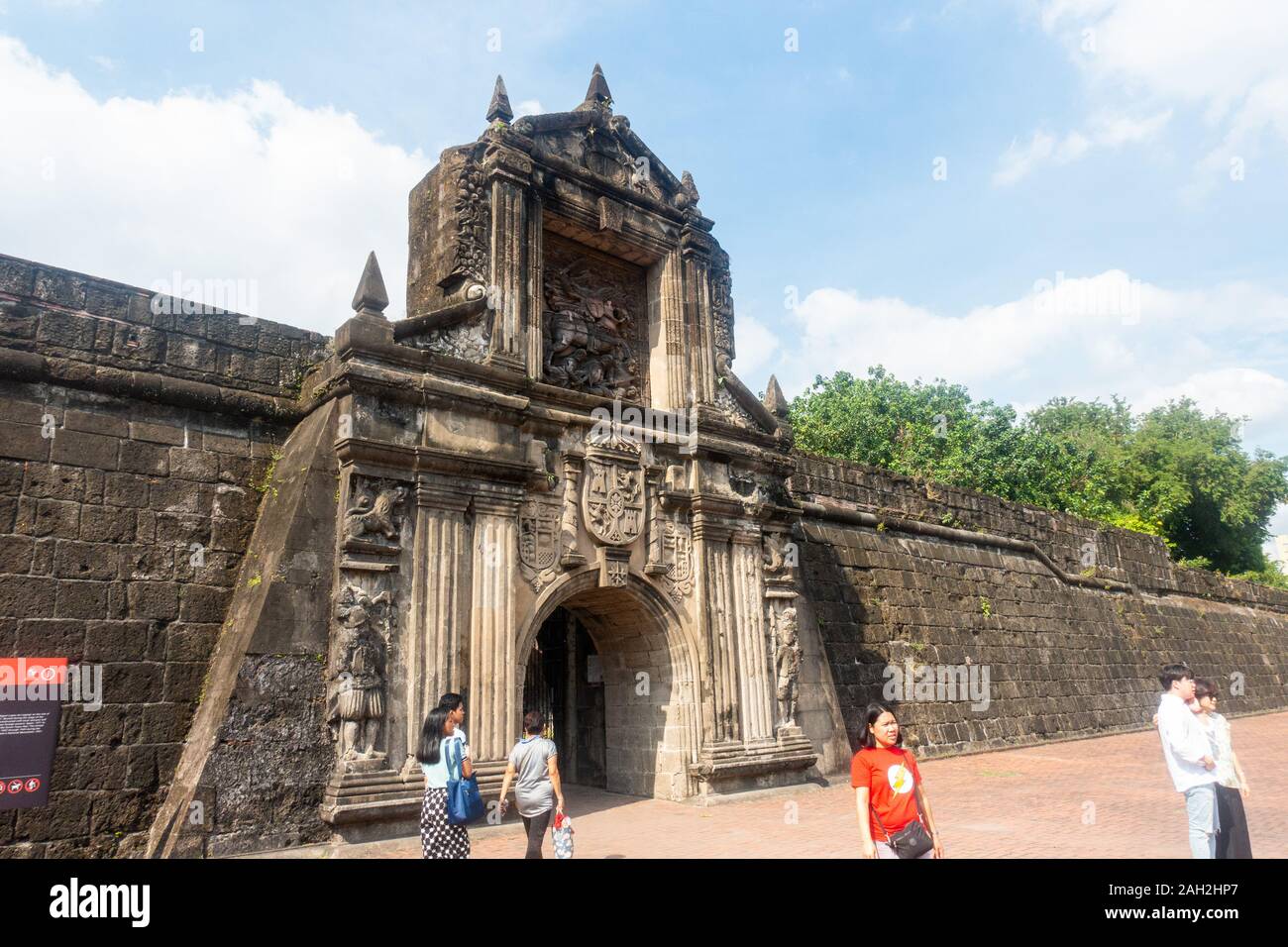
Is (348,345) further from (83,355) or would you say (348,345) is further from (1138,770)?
(1138,770)

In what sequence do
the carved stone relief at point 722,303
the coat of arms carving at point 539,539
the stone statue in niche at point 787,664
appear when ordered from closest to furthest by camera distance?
the coat of arms carving at point 539,539 → the stone statue in niche at point 787,664 → the carved stone relief at point 722,303

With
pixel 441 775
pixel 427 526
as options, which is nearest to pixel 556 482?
pixel 427 526

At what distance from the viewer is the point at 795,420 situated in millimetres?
30844

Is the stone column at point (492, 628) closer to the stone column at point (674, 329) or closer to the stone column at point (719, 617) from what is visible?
the stone column at point (719, 617)

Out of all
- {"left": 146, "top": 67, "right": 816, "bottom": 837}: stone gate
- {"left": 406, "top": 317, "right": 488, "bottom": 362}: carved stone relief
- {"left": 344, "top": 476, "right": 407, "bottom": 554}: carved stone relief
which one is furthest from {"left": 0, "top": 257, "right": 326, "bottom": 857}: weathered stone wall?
{"left": 406, "top": 317, "right": 488, "bottom": 362}: carved stone relief

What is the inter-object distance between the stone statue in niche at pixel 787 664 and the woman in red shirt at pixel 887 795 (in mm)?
6313

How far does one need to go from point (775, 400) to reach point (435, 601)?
5890mm

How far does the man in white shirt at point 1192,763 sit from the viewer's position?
16.9 feet

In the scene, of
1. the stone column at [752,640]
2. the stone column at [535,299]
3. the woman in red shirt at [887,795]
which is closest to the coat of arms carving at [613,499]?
the stone column at [535,299]

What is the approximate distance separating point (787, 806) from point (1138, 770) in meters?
6.08


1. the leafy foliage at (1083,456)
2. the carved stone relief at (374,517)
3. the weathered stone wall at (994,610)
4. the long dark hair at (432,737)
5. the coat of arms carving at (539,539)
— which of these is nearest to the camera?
the long dark hair at (432,737)

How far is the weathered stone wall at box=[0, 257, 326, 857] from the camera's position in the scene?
699 centimetres

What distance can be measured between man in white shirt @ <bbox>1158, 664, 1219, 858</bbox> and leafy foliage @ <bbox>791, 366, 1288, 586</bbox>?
67.7ft

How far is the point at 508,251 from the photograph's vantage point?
384 inches
